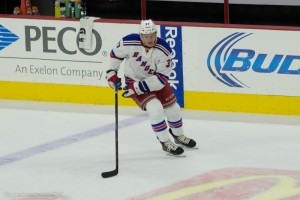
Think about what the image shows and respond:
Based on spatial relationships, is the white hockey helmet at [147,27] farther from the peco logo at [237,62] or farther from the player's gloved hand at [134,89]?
the peco logo at [237,62]

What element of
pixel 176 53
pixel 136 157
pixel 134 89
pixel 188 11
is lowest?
pixel 136 157

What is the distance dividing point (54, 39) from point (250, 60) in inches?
83.0

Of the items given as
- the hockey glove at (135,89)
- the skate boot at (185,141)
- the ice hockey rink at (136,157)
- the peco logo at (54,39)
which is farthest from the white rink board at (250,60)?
the hockey glove at (135,89)

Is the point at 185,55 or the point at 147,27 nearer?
the point at 147,27

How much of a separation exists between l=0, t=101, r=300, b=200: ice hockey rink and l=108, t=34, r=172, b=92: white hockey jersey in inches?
26.4

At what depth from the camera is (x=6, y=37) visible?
955cm

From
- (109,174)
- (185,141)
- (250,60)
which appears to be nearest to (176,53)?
(250,60)

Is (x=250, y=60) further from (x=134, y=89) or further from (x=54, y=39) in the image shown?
(x=54, y=39)

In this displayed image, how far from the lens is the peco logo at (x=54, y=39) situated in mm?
9305

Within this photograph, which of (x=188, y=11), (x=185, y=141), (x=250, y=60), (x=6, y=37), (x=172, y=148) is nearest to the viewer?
(x=172, y=148)

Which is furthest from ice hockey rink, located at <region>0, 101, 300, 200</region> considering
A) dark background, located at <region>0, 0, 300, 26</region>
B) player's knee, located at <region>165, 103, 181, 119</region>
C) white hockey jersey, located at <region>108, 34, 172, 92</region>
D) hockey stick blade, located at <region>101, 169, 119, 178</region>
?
dark background, located at <region>0, 0, 300, 26</region>

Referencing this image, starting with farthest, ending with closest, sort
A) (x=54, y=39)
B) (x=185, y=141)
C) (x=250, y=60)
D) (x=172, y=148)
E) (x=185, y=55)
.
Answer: (x=54, y=39) → (x=185, y=55) → (x=250, y=60) → (x=185, y=141) → (x=172, y=148)

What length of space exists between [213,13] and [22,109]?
8.82 ft

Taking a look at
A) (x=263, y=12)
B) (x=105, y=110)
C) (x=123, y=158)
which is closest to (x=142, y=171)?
(x=123, y=158)
